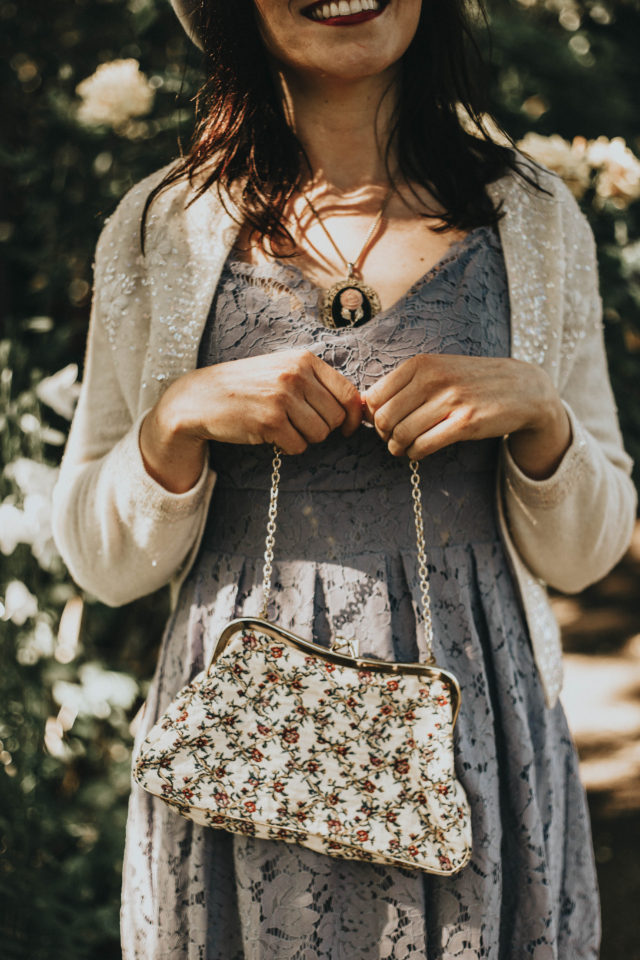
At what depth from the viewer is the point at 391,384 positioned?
0.96 m

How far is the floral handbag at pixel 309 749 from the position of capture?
37.7 inches

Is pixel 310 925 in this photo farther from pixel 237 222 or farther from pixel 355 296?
pixel 237 222

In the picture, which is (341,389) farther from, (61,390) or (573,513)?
(61,390)

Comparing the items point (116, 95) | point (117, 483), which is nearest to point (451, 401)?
point (117, 483)

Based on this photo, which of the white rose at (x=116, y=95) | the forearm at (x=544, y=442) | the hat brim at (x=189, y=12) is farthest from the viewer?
the white rose at (x=116, y=95)

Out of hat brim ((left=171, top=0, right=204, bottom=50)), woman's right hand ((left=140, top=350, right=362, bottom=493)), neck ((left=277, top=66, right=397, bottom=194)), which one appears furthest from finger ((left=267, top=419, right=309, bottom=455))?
hat brim ((left=171, top=0, right=204, bottom=50))

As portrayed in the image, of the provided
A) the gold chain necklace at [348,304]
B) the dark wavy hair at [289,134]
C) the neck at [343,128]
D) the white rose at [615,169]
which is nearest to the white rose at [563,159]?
the white rose at [615,169]

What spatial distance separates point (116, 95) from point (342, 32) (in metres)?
1.09

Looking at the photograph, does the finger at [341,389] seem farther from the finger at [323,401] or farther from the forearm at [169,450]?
the forearm at [169,450]

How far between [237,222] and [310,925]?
92 centimetres

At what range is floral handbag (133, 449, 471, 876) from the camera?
37.7 inches

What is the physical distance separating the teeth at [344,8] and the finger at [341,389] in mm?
442

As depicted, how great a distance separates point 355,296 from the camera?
1.08 meters

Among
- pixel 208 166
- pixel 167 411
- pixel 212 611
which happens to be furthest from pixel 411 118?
pixel 212 611
